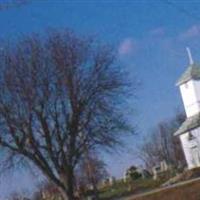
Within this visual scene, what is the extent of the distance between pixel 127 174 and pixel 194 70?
17.3 meters

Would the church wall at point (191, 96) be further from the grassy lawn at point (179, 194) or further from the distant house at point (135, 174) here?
the grassy lawn at point (179, 194)

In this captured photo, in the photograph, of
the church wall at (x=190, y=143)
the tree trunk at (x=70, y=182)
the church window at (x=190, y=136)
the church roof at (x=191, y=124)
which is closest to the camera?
A: the tree trunk at (x=70, y=182)

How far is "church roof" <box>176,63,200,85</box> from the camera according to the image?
84.4 metres

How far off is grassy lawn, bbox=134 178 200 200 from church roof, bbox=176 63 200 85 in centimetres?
4991

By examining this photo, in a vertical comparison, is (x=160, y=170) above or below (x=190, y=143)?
below

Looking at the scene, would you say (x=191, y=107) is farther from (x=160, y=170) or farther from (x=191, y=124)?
(x=160, y=170)

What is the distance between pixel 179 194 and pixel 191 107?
5208cm

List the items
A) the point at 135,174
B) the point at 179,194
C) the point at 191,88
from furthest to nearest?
the point at 191,88, the point at 135,174, the point at 179,194

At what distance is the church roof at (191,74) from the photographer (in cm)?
8444

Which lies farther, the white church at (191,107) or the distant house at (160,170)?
the white church at (191,107)

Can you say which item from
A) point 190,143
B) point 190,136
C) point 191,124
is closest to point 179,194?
point 190,136

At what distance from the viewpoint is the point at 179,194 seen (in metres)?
34.0

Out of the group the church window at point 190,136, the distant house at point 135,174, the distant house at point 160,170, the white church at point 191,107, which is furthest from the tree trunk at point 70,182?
the church window at point 190,136

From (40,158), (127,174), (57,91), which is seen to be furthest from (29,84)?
(127,174)
